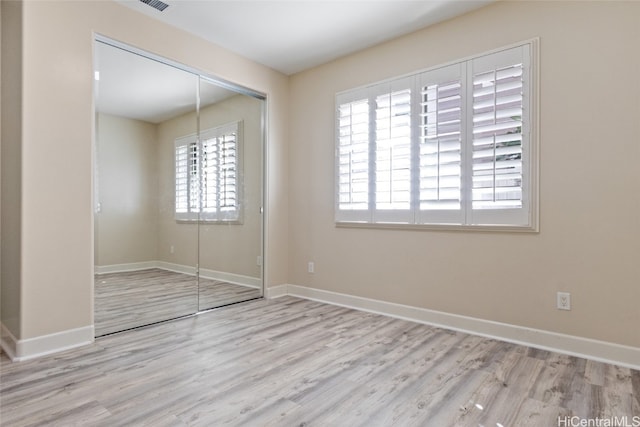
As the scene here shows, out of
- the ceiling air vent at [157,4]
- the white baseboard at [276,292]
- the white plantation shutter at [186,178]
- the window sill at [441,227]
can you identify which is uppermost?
the ceiling air vent at [157,4]

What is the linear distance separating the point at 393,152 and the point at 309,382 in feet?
6.93

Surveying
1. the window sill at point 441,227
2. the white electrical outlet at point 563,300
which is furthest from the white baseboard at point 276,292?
the white electrical outlet at point 563,300

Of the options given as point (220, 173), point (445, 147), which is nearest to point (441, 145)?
point (445, 147)

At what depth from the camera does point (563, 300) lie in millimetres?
2494

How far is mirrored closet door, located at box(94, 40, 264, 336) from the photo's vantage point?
9.63 ft

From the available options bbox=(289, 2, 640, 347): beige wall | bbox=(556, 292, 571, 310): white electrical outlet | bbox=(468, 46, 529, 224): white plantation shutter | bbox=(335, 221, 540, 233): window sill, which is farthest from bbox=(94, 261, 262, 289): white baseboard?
bbox=(556, 292, 571, 310): white electrical outlet

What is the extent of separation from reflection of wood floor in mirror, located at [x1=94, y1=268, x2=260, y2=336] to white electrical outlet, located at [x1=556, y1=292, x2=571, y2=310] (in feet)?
9.55

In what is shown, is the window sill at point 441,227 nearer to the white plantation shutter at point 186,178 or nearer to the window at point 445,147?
the window at point 445,147

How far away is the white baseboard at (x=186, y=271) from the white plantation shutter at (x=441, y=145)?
2.02m

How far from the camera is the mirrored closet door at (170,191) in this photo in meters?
2.94

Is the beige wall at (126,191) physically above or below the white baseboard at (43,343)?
above

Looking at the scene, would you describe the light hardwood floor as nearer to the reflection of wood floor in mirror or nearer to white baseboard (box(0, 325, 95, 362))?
white baseboard (box(0, 325, 95, 362))

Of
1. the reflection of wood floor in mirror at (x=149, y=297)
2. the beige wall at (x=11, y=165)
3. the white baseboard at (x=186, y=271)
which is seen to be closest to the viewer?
the beige wall at (x=11, y=165)

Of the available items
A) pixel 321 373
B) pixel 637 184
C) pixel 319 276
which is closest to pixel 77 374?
pixel 321 373
